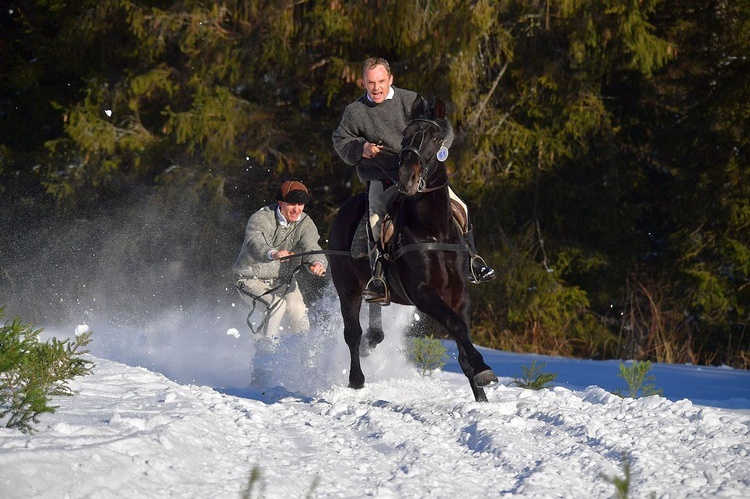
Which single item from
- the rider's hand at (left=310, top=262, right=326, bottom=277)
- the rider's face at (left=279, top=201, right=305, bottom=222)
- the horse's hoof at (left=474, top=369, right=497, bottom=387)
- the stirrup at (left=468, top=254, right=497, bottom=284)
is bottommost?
the horse's hoof at (left=474, top=369, right=497, bottom=387)

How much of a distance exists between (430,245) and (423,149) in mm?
740

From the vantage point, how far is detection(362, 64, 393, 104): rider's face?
7.48 meters

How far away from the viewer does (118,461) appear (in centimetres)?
428

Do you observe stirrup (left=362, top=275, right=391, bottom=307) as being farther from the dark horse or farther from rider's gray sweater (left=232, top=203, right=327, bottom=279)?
rider's gray sweater (left=232, top=203, right=327, bottom=279)

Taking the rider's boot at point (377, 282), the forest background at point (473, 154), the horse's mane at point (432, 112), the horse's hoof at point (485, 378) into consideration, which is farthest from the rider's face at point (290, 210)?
the forest background at point (473, 154)

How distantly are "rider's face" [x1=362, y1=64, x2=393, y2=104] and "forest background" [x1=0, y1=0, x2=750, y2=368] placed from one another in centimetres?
709

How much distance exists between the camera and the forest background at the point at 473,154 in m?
15.2

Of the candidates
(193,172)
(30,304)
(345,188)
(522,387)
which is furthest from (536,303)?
(30,304)

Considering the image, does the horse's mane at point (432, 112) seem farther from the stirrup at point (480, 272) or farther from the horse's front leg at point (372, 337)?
the horse's front leg at point (372, 337)

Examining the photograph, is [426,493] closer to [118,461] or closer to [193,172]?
[118,461]

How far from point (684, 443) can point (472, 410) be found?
143cm

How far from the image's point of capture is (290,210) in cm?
944

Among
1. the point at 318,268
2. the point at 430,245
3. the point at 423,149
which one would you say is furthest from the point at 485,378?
the point at 318,268

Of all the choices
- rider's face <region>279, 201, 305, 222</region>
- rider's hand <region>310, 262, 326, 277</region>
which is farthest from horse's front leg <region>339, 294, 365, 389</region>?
rider's face <region>279, 201, 305, 222</region>
